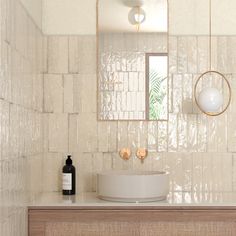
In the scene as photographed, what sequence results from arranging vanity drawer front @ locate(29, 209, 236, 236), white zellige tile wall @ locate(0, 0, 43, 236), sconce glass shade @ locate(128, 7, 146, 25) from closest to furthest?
white zellige tile wall @ locate(0, 0, 43, 236)
vanity drawer front @ locate(29, 209, 236, 236)
sconce glass shade @ locate(128, 7, 146, 25)

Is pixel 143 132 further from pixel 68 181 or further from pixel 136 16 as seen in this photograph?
pixel 136 16

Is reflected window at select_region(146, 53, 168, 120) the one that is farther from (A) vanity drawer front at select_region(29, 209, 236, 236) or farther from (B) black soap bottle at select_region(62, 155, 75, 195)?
(A) vanity drawer front at select_region(29, 209, 236, 236)

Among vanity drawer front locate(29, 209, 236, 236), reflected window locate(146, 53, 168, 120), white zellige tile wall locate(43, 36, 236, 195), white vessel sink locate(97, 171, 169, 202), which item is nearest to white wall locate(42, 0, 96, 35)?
white zellige tile wall locate(43, 36, 236, 195)

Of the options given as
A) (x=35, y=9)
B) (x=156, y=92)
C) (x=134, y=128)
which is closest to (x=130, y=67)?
(x=156, y=92)

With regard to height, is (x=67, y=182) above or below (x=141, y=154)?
below

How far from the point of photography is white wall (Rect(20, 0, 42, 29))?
2311 mm

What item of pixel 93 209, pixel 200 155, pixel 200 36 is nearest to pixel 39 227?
pixel 93 209

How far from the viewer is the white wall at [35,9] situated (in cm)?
231

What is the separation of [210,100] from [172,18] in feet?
1.86

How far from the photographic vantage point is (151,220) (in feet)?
7.43

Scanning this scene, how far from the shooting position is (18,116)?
2.03m

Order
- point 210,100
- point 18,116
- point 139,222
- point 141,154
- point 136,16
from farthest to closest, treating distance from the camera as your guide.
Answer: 1. point 136,16
2. point 141,154
3. point 210,100
4. point 139,222
5. point 18,116

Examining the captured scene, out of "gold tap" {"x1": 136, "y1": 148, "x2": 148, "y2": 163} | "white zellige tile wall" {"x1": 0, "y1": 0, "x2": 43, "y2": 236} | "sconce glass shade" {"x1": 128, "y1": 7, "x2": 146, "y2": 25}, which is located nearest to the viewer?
"white zellige tile wall" {"x1": 0, "y1": 0, "x2": 43, "y2": 236}

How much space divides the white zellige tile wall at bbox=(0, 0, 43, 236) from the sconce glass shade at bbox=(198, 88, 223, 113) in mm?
838
